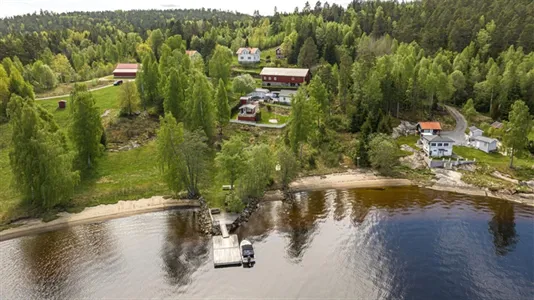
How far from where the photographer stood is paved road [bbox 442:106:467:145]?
267 feet

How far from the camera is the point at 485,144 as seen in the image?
250ft

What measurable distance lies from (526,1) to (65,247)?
6166 inches

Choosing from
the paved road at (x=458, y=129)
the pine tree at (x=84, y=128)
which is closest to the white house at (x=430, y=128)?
the paved road at (x=458, y=129)

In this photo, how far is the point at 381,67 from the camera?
8819cm

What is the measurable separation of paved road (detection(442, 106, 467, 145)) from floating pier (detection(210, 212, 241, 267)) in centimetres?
5211

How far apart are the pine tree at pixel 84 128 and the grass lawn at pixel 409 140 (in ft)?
180

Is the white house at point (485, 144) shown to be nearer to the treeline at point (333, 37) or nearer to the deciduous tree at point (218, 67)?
the treeline at point (333, 37)

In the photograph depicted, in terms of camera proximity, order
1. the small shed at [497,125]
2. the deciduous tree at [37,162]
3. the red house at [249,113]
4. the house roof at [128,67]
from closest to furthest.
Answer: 1. the deciduous tree at [37,162]
2. the small shed at [497,125]
3. the red house at [249,113]
4. the house roof at [128,67]

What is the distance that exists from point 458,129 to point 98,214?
72319 mm

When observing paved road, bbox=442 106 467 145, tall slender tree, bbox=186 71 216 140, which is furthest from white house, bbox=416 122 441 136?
tall slender tree, bbox=186 71 216 140

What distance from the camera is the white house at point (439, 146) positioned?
7206 centimetres

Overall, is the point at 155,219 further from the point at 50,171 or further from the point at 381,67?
the point at 381,67

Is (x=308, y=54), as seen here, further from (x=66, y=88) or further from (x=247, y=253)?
(x=247, y=253)

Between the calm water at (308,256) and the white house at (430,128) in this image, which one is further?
the white house at (430,128)
